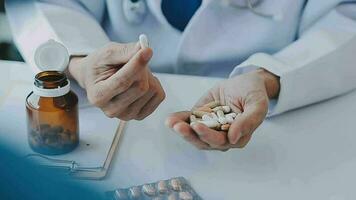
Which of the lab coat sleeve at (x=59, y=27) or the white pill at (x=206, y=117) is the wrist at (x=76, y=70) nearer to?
the lab coat sleeve at (x=59, y=27)

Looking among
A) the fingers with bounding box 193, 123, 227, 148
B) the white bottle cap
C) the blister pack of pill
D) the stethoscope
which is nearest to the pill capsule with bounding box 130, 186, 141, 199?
the blister pack of pill

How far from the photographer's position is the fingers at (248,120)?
2.15 feet

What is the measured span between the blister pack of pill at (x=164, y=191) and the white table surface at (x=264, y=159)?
21 mm

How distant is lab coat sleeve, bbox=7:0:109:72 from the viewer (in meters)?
0.88

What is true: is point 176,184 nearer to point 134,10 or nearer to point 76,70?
point 76,70

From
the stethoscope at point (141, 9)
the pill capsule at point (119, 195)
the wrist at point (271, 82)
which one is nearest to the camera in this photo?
the pill capsule at point (119, 195)

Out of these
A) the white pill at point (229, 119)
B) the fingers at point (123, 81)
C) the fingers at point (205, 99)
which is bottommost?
the fingers at point (205, 99)

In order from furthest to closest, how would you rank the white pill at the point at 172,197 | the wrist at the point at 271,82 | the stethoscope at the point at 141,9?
the stethoscope at the point at 141,9, the wrist at the point at 271,82, the white pill at the point at 172,197

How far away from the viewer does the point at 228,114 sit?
0.71 m

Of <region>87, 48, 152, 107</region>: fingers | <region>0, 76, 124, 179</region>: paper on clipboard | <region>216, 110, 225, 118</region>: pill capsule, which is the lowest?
<region>0, 76, 124, 179</region>: paper on clipboard

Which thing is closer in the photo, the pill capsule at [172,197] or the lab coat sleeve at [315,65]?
the pill capsule at [172,197]

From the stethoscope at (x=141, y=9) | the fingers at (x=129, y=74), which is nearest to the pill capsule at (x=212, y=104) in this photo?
the fingers at (x=129, y=74)

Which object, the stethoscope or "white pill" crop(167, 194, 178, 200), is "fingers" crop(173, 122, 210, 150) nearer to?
"white pill" crop(167, 194, 178, 200)

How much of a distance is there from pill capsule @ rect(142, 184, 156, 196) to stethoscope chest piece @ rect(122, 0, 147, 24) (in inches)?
17.2
